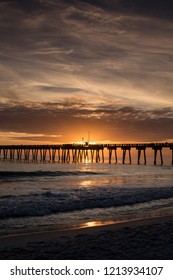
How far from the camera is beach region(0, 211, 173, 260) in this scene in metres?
6.23

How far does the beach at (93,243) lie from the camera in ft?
20.5

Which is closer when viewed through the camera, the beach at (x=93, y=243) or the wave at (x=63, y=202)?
the beach at (x=93, y=243)

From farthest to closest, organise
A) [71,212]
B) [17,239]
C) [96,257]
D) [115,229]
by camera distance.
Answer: [71,212]
[115,229]
[17,239]
[96,257]

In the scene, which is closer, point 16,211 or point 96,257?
point 96,257

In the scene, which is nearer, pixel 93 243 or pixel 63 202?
pixel 93 243

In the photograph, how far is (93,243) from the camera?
7156 mm

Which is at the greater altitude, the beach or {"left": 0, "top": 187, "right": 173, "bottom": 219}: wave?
the beach

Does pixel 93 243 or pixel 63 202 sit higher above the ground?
pixel 93 243

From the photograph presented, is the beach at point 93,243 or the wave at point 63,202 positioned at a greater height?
the beach at point 93,243

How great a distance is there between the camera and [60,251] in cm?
652
